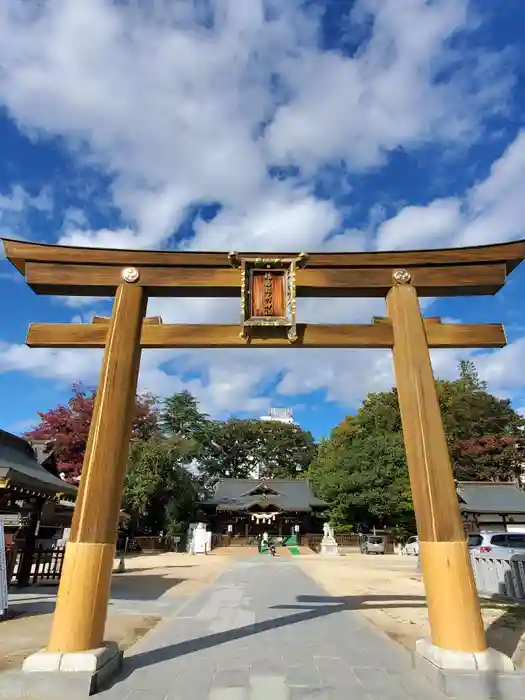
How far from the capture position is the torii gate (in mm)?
5125

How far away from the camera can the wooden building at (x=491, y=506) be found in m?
27.7

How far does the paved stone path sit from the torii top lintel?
4.34 metres

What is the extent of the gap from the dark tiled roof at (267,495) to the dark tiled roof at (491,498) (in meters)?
14.0

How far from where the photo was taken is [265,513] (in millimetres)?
40438

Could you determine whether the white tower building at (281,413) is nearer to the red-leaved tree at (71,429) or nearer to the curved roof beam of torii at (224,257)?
the red-leaved tree at (71,429)

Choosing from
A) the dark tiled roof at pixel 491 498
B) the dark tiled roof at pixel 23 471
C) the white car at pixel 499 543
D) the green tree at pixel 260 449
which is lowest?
the white car at pixel 499 543

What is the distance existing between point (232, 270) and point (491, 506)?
2805 cm

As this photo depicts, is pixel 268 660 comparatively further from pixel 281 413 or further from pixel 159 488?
pixel 281 413

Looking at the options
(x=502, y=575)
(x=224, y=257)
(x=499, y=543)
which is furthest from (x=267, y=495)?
(x=224, y=257)

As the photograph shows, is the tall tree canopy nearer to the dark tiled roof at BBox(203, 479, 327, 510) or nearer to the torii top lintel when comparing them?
the dark tiled roof at BBox(203, 479, 327, 510)

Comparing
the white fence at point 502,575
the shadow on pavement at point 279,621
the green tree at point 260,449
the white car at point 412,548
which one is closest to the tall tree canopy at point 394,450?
the white car at point 412,548

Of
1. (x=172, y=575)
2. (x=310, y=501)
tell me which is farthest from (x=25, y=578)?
(x=310, y=501)

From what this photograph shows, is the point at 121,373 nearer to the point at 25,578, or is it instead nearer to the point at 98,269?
the point at 98,269

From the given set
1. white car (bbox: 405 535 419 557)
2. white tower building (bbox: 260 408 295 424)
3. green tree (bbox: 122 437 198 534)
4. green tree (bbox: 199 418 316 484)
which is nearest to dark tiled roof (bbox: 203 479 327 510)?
green tree (bbox: 122 437 198 534)
